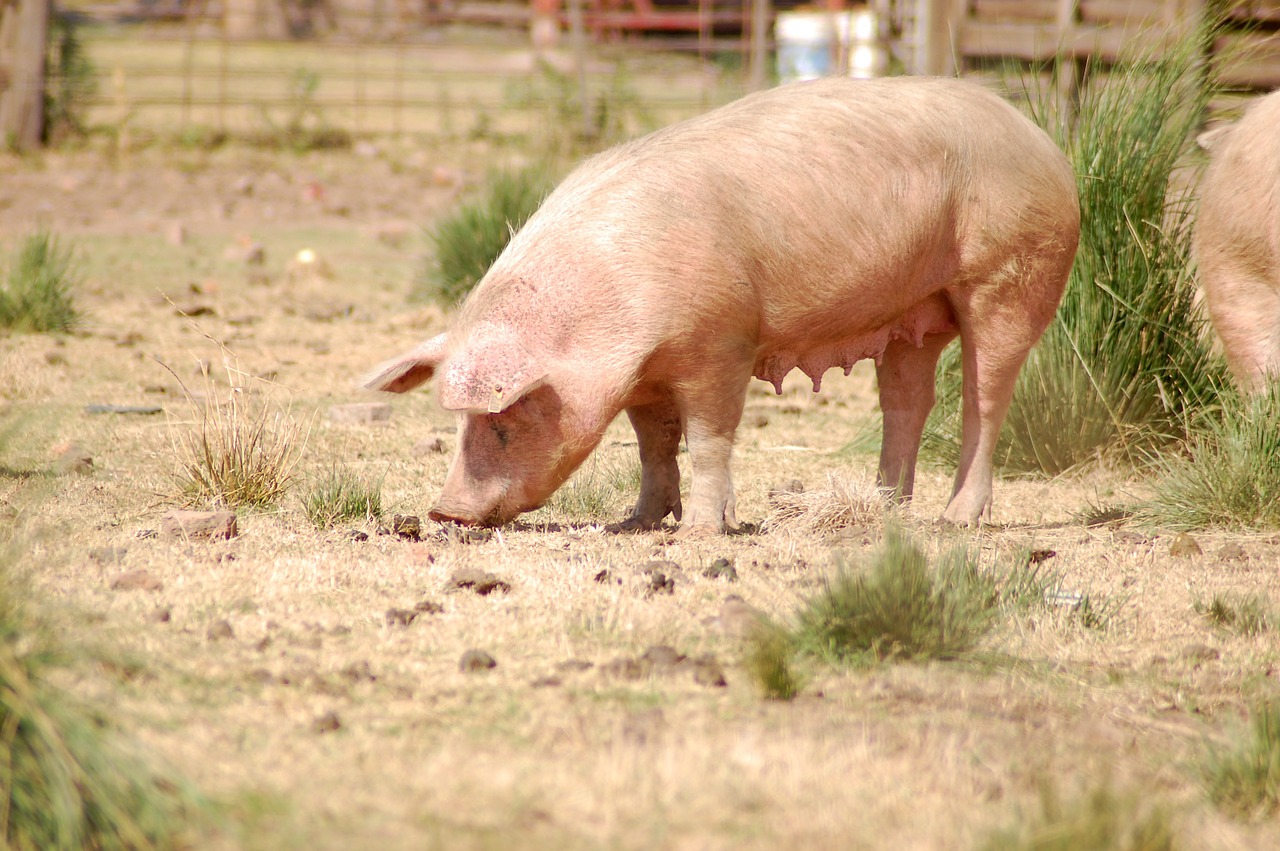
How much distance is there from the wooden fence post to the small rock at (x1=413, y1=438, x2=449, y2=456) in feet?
35.5

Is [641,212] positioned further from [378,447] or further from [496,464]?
[378,447]

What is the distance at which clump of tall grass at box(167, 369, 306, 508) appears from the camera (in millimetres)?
4855

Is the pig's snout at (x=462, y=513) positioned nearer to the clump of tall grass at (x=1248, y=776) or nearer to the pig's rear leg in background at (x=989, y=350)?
the pig's rear leg in background at (x=989, y=350)

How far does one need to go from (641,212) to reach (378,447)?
2.15 meters

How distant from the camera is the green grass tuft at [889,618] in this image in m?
3.47

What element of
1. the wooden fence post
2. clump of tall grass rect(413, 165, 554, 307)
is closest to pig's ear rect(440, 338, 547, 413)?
clump of tall grass rect(413, 165, 554, 307)

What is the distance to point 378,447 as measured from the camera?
6.19 meters

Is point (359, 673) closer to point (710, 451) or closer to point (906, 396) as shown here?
point (710, 451)

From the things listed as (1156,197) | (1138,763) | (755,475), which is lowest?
(755,475)

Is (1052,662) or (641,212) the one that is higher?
(641,212)

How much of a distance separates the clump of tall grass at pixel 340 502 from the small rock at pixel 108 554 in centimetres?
68

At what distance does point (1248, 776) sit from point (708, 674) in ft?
A: 3.82

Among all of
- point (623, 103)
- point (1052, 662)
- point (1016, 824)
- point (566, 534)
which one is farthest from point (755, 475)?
point (623, 103)

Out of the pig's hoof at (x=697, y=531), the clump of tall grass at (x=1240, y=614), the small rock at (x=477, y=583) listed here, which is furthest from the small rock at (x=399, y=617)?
the clump of tall grass at (x=1240, y=614)
